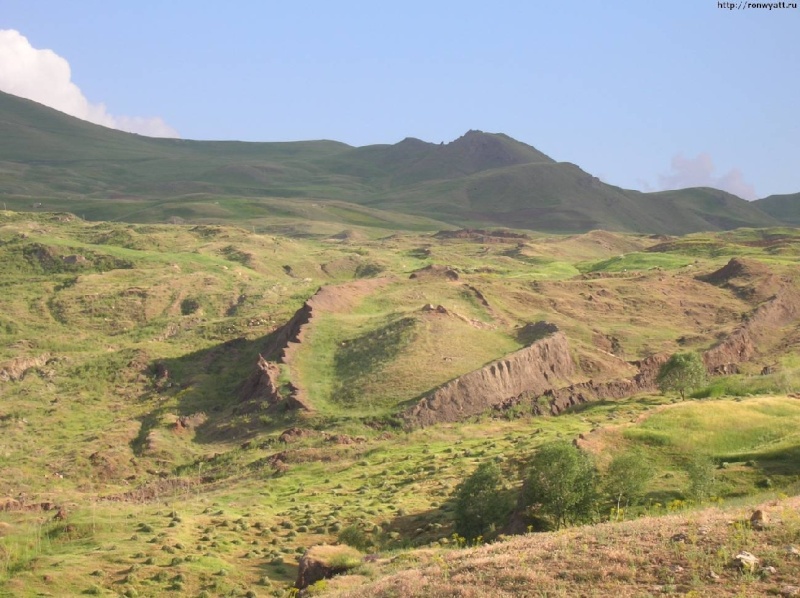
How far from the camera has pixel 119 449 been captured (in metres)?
39.6

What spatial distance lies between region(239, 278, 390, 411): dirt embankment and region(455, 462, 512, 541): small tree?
624 inches

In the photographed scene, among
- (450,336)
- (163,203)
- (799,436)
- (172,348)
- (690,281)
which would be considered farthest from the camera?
(163,203)

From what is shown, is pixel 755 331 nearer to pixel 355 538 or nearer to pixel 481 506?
pixel 481 506

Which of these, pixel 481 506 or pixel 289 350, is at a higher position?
pixel 289 350

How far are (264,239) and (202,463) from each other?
167 feet

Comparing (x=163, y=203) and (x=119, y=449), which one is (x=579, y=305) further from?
(x=163, y=203)

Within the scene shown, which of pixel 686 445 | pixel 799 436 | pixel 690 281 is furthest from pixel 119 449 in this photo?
pixel 690 281

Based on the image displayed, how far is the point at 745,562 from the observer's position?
14938 millimetres

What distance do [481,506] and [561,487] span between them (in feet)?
8.17

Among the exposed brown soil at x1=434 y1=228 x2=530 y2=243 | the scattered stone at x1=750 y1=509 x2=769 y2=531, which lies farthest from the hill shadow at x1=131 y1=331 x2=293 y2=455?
the exposed brown soil at x1=434 y1=228 x2=530 y2=243

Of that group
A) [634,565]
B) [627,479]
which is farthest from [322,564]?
[634,565]

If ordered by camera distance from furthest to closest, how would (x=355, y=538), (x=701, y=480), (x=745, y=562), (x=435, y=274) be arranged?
(x=435, y=274) → (x=355, y=538) → (x=701, y=480) → (x=745, y=562)

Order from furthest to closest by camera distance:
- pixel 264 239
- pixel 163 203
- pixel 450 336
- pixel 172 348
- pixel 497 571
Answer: pixel 163 203, pixel 264 239, pixel 172 348, pixel 450 336, pixel 497 571

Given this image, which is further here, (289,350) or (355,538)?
(289,350)
